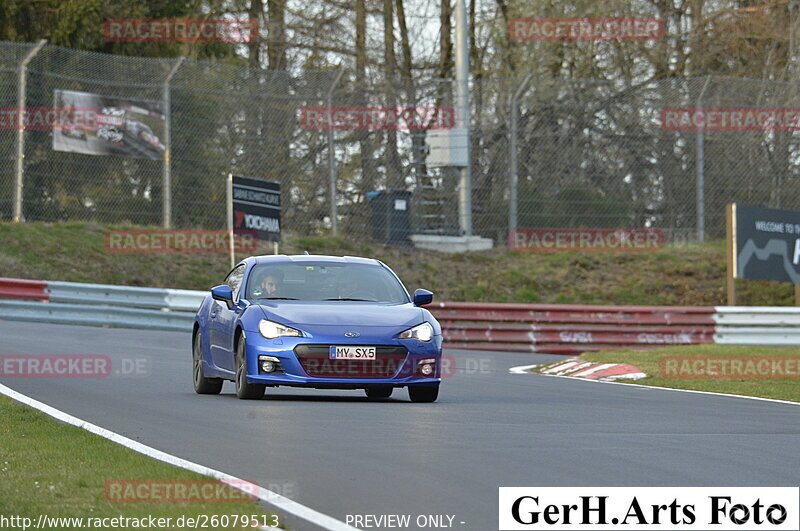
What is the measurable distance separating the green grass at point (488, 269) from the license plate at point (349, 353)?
565 inches

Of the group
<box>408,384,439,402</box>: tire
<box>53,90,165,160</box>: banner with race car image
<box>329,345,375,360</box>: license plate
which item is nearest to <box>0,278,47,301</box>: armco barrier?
<box>53,90,165,160</box>: banner with race car image

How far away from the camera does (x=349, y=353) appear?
13.4m

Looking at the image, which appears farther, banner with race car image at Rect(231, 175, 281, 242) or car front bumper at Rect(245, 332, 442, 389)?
banner with race car image at Rect(231, 175, 281, 242)

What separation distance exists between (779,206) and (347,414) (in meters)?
20.3

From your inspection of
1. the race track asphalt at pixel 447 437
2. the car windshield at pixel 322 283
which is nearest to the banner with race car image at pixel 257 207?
the race track asphalt at pixel 447 437

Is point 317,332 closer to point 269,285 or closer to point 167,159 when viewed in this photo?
point 269,285

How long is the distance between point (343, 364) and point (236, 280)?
2150 millimetres

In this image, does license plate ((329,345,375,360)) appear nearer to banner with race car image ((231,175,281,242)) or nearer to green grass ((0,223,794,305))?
banner with race car image ((231,175,281,242))

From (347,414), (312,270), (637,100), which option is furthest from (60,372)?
(637,100)

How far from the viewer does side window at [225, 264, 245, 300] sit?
14.8 meters

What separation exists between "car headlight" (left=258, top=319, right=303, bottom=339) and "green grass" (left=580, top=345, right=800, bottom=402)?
5524mm

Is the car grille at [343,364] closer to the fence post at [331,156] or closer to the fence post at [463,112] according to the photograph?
the fence post at [331,156]

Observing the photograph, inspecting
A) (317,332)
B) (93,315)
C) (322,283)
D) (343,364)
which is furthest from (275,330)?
(93,315)

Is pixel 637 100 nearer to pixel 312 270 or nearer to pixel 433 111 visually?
pixel 433 111
